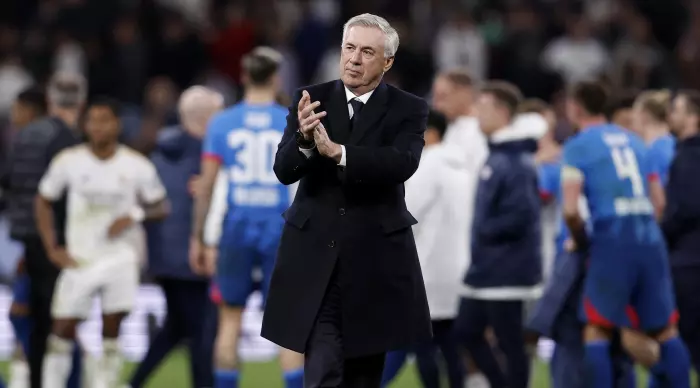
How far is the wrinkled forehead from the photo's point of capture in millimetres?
6426

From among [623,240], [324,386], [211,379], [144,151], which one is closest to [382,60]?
[324,386]

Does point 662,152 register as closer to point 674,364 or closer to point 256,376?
point 674,364

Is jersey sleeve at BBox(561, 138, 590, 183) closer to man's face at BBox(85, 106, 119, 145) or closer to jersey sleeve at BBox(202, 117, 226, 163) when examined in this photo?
jersey sleeve at BBox(202, 117, 226, 163)

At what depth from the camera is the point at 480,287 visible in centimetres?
992

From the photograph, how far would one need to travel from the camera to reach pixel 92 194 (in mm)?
9828

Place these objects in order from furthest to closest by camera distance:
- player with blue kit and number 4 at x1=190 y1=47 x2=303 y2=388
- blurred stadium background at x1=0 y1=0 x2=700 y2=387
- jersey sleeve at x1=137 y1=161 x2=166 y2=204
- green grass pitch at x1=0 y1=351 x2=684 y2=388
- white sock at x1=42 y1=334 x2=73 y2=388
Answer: blurred stadium background at x1=0 y1=0 x2=700 y2=387, green grass pitch at x1=0 y1=351 x2=684 y2=388, white sock at x1=42 y1=334 x2=73 y2=388, jersey sleeve at x1=137 y1=161 x2=166 y2=204, player with blue kit and number 4 at x1=190 y1=47 x2=303 y2=388

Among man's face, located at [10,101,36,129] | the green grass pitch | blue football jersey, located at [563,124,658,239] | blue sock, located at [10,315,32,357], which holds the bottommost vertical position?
the green grass pitch

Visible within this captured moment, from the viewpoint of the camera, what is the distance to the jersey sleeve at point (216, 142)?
9719 millimetres

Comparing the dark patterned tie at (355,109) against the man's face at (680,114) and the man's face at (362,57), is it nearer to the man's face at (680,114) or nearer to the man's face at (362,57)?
the man's face at (362,57)

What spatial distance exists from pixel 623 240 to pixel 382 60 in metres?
2.84

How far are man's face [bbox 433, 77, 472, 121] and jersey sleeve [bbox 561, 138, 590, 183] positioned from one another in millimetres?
2256

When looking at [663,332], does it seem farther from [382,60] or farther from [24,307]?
[24,307]

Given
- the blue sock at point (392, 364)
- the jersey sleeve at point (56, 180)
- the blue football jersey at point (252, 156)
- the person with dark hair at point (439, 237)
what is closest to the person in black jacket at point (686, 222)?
the person with dark hair at point (439, 237)

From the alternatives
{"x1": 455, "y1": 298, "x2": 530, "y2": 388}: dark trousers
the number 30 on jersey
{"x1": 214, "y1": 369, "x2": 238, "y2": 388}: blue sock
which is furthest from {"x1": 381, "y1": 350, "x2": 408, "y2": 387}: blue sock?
the number 30 on jersey
